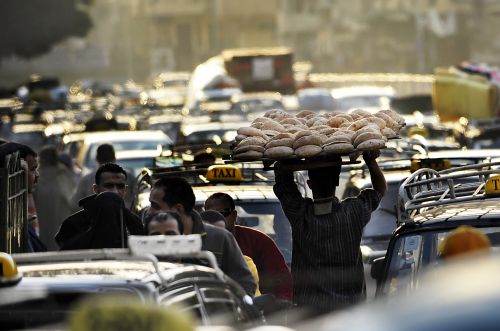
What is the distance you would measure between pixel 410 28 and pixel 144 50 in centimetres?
2689

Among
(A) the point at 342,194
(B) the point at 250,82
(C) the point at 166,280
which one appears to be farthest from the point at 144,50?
(C) the point at 166,280

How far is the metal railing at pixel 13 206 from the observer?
10.1m

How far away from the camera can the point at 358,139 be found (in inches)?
338

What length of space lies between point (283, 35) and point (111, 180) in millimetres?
109282

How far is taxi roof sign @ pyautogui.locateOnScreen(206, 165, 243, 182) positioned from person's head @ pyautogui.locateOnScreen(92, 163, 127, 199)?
181cm

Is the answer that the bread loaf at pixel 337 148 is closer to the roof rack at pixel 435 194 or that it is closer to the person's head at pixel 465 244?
the roof rack at pixel 435 194

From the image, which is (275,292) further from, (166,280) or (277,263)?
(166,280)

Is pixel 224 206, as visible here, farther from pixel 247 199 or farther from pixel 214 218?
pixel 247 199

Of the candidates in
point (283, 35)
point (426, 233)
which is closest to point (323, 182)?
point (426, 233)

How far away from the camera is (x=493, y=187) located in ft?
28.5

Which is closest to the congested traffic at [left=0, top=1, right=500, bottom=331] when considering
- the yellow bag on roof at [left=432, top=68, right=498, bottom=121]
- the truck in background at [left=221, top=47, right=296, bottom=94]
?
the yellow bag on roof at [left=432, top=68, right=498, bottom=121]

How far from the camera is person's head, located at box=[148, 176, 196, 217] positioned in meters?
8.27

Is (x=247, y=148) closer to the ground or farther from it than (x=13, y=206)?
farther from it

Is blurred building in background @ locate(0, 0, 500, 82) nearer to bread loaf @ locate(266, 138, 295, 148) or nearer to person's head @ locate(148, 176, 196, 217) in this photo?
bread loaf @ locate(266, 138, 295, 148)
